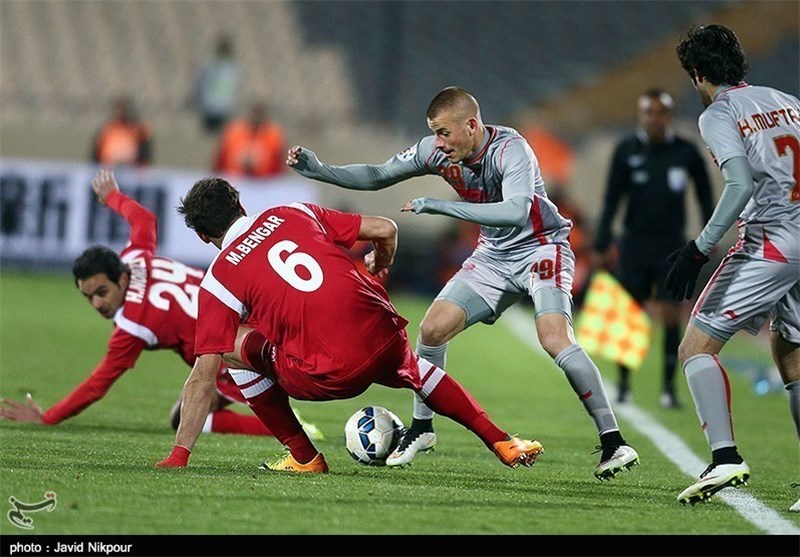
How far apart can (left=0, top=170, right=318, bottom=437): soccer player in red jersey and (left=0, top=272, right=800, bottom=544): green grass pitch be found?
23 cm

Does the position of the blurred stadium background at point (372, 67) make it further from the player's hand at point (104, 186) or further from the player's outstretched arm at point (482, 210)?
the player's outstretched arm at point (482, 210)

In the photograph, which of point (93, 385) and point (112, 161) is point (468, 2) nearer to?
point (112, 161)

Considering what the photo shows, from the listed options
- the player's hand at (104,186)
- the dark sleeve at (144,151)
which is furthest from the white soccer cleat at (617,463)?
the dark sleeve at (144,151)

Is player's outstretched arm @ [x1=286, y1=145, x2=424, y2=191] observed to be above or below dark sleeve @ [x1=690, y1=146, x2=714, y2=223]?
above

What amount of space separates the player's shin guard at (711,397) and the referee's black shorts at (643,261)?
447 centimetres

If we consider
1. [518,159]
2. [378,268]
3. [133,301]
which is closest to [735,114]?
[518,159]

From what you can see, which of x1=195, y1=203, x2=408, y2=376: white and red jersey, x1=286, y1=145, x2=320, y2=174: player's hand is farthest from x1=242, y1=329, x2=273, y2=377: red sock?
x1=286, y1=145, x2=320, y2=174: player's hand

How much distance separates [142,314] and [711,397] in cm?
319

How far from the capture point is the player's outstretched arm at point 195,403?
20.6 ft

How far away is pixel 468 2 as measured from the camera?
84.8ft

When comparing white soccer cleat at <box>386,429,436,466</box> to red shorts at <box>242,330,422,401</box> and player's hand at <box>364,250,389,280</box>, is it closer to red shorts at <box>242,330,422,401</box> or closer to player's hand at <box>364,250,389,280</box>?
red shorts at <box>242,330,422,401</box>

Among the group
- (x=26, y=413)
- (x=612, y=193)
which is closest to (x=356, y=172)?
(x=26, y=413)

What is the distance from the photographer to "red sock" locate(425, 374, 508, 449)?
21.3 feet

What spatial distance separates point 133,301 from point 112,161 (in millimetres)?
11422
